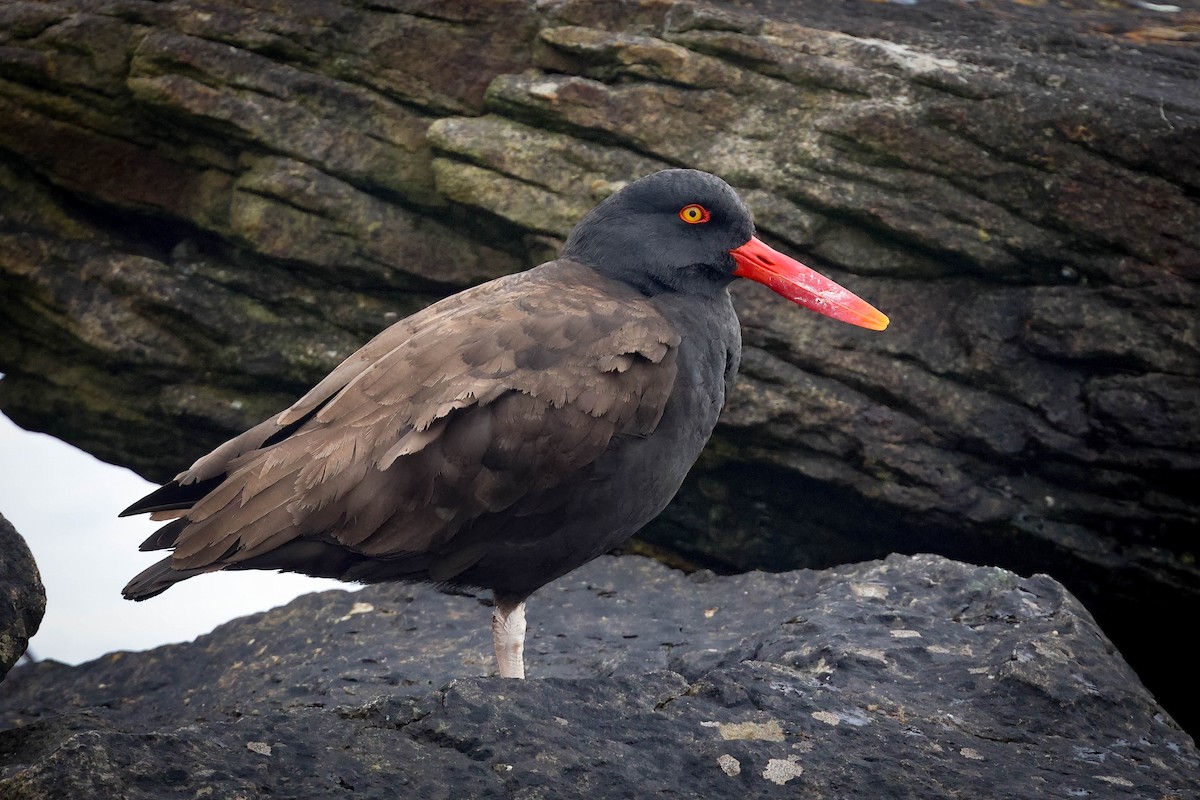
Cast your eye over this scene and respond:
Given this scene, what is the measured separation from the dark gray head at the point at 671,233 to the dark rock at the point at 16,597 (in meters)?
2.48

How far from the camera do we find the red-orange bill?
16.2 feet

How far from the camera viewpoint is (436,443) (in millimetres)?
3986

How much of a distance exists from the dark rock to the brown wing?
43cm

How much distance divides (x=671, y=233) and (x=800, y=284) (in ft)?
2.14

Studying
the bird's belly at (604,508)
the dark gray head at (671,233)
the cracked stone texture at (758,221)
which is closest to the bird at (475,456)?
the bird's belly at (604,508)

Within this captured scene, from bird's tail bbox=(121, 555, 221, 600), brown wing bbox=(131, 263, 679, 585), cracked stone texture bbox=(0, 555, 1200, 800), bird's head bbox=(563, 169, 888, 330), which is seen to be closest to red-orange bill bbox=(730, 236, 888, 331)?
bird's head bbox=(563, 169, 888, 330)

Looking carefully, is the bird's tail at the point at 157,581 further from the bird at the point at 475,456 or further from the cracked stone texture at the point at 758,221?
the cracked stone texture at the point at 758,221

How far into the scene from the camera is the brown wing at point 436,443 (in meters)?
3.97

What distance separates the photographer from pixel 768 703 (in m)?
3.65

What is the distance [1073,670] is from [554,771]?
2.06 meters

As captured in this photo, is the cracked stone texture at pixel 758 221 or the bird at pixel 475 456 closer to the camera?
the bird at pixel 475 456

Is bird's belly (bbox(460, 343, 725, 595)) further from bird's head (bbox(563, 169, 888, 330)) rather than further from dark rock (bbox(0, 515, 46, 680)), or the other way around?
dark rock (bbox(0, 515, 46, 680))

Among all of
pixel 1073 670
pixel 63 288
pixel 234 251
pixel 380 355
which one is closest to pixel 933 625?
pixel 1073 670

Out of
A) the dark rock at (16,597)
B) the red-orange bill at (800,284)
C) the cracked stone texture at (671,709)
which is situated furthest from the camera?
the red-orange bill at (800,284)
